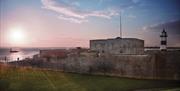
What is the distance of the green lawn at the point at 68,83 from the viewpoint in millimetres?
3033

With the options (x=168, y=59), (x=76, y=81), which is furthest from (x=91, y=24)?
(x=168, y=59)

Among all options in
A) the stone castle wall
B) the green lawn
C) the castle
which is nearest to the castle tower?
the castle

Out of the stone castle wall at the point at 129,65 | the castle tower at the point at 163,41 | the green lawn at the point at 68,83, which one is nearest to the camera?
the green lawn at the point at 68,83

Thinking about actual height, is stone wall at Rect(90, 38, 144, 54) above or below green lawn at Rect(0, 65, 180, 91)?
above

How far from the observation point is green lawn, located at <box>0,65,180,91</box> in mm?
3033

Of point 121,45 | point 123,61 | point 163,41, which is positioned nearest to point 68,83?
point 123,61

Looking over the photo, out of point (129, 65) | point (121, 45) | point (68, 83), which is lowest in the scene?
point (68, 83)

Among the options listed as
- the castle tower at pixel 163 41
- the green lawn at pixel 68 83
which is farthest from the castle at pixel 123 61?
the green lawn at pixel 68 83

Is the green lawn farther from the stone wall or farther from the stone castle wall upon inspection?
the stone wall

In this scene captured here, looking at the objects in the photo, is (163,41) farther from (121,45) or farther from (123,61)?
(123,61)

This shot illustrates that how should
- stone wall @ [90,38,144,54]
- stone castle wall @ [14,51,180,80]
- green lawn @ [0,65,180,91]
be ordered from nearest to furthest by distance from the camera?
green lawn @ [0,65,180,91], stone castle wall @ [14,51,180,80], stone wall @ [90,38,144,54]

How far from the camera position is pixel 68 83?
3.35 meters

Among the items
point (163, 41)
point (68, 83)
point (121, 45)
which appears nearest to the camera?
point (68, 83)

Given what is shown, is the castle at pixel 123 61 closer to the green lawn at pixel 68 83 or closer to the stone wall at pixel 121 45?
the stone wall at pixel 121 45
